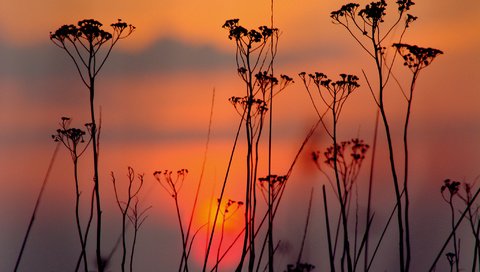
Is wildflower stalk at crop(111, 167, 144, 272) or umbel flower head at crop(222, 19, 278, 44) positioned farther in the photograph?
umbel flower head at crop(222, 19, 278, 44)

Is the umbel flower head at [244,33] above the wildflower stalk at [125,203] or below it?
above

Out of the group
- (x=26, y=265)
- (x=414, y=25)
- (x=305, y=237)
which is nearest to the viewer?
(x=305, y=237)

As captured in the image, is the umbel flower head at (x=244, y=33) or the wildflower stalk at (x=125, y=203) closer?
the wildflower stalk at (x=125, y=203)

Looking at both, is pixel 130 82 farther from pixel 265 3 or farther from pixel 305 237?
pixel 305 237

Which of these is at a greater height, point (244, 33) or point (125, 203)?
point (244, 33)

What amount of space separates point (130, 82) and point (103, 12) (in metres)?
0.48

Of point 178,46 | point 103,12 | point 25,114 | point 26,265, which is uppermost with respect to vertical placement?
point 103,12

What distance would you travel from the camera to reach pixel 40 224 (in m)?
2.93

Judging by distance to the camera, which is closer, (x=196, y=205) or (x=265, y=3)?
(x=196, y=205)

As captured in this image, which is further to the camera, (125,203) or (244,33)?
(125,203)

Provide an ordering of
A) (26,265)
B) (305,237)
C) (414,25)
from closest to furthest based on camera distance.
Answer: (305,237) → (26,265) → (414,25)

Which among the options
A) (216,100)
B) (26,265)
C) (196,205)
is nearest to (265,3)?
(216,100)

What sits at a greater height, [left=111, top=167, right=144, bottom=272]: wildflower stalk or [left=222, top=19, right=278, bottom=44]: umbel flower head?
[left=222, top=19, right=278, bottom=44]: umbel flower head

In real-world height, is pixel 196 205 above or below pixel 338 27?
below
